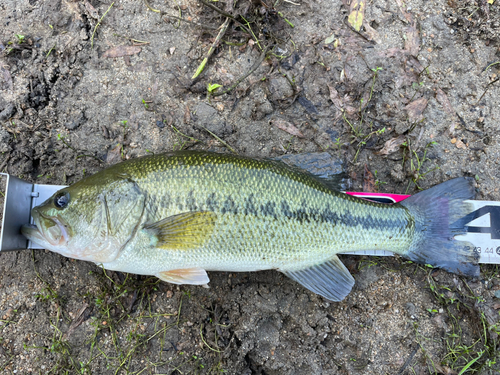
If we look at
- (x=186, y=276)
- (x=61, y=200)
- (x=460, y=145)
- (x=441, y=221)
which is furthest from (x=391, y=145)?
(x=61, y=200)

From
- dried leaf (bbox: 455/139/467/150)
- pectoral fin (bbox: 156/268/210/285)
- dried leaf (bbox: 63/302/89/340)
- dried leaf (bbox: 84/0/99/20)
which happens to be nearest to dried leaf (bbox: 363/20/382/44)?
dried leaf (bbox: 455/139/467/150)

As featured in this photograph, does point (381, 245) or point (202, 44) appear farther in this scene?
point (202, 44)

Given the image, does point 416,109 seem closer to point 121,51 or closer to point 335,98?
point 335,98

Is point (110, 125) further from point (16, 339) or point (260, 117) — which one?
point (16, 339)

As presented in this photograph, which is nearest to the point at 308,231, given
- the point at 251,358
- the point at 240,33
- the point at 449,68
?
the point at 251,358

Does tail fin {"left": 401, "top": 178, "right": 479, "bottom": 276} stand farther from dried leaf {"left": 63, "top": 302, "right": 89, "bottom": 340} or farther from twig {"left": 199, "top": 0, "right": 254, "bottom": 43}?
dried leaf {"left": 63, "top": 302, "right": 89, "bottom": 340}
